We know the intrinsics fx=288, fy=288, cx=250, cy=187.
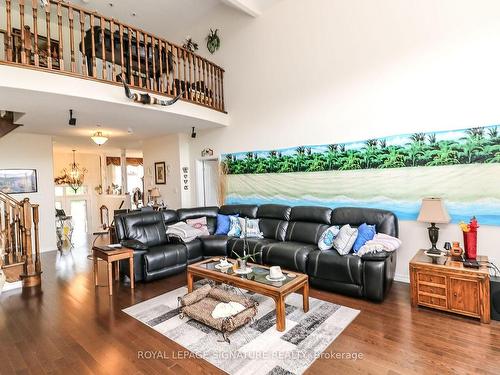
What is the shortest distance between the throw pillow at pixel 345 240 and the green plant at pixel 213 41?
4.94 meters

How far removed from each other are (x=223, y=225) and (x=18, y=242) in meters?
3.16

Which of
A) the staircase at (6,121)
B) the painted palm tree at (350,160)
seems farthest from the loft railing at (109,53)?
the painted palm tree at (350,160)

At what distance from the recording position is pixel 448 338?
253 cm

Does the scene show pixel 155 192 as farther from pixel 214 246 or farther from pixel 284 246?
pixel 284 246

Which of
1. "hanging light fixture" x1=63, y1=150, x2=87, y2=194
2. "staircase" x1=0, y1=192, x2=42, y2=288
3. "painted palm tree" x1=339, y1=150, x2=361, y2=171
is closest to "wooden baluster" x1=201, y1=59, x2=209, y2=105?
"painted palm tree" x1=339, y1=150, x2=361, y2=171

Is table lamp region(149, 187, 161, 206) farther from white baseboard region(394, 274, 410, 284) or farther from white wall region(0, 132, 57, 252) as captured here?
white baseboard region(394, 274, 410, 284)

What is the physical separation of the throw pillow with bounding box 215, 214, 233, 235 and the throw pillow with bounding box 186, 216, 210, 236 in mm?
207

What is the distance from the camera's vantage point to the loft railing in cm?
353

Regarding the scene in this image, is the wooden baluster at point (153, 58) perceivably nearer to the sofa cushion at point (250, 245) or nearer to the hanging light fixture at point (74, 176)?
the sofa cushion at point (250, 245)

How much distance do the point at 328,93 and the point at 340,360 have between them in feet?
12.5

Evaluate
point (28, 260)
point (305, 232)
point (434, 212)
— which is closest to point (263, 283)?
point (305, 232)

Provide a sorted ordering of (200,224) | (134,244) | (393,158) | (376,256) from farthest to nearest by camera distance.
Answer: (200,224)
(134,244)
(393,158)
(376,256)

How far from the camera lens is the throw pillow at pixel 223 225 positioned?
204 inches

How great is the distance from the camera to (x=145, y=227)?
4711 millimetres
